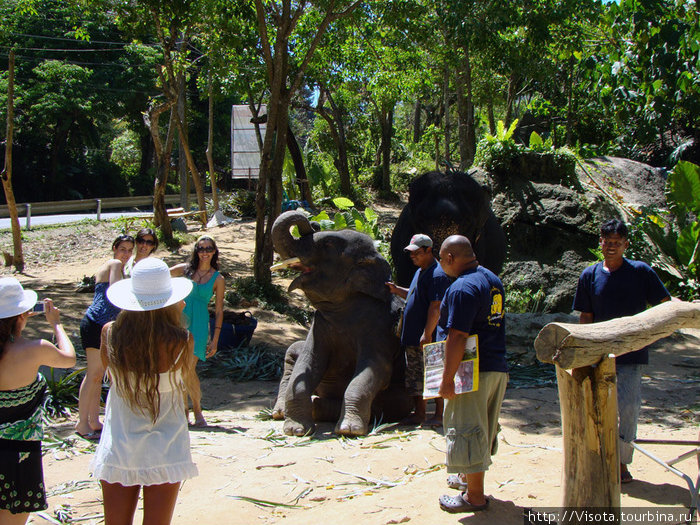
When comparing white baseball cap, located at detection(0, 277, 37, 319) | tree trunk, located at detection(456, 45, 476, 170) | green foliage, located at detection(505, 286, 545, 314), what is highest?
tree trunk, located at detection(456, 45, 476, 170)

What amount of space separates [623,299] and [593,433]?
1.61 metres

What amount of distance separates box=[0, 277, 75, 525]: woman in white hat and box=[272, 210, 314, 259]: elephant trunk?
293cm

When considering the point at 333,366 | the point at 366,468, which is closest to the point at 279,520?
the point at 366,468

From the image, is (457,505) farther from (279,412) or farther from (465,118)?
(465,118)

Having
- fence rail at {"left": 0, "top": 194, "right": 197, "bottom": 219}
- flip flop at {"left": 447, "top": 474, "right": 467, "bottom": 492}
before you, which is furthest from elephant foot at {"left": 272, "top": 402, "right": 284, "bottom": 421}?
fence rail at {"left": 0, "top": 194, "right": 197, "bottom": 219}

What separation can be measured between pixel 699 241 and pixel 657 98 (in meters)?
2.16

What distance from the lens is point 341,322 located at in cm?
628

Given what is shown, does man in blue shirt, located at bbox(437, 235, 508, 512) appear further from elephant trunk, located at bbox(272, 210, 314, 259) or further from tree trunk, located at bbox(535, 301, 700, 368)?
elephant trunk, located at bbox(272, 210, 314, 259)

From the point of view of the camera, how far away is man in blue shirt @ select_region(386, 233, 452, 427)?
17.8 feet

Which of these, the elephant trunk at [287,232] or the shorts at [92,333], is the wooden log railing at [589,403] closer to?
the elephant trunk at [287,232]

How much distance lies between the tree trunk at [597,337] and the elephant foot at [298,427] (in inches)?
116

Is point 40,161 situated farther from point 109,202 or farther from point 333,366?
point 333,366

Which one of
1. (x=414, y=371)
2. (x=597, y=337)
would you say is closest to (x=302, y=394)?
(x=414, y=371)

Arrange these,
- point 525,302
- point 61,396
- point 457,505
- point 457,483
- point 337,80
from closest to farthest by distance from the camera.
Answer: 1. point 457,505
2. point 457,483
3. point 61,396
4. point 525,302
5. point 337,80
